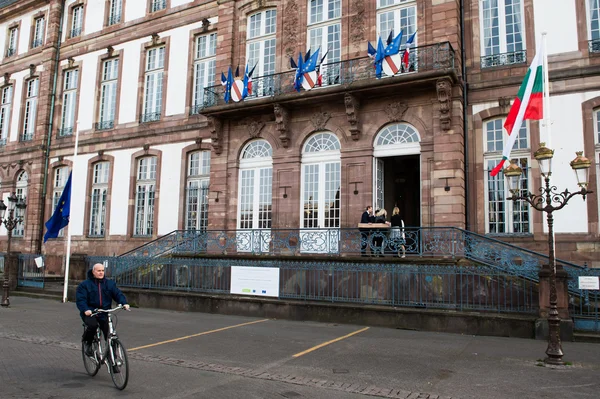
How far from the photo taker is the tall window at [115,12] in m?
23.8

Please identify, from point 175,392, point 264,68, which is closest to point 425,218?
point 264,68

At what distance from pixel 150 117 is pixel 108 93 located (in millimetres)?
3476

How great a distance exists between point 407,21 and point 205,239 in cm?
963

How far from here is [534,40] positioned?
1436 centimetres

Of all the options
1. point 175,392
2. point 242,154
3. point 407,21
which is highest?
point 407,21

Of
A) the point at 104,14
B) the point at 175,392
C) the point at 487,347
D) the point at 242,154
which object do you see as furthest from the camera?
the point at 104,14

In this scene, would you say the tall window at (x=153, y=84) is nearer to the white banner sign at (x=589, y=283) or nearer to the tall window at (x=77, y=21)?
the tall window at (x=77, y=21)

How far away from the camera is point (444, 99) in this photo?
14000mm

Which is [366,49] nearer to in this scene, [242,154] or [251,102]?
[251,102]

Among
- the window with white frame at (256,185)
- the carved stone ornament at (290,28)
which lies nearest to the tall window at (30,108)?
the window with white frame at (256,185)

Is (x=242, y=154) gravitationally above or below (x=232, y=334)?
above

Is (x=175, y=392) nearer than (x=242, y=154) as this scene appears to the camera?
Yes

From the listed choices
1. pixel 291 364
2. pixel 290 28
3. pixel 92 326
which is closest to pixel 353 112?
pixel 290 28

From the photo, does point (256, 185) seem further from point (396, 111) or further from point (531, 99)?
point (531, 99)
